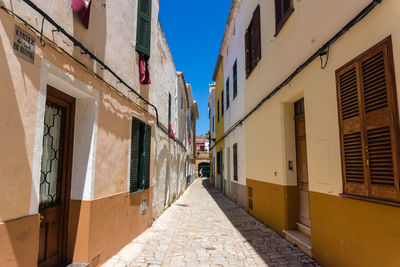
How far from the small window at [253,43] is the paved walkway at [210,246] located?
462 cm

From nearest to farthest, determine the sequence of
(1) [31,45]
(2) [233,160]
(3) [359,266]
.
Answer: (1) [31,45] → (3) [359,266] → (2) [233,160]

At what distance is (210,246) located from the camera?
16.4 ft

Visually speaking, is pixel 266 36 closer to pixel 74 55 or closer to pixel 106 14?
pixel 106 14

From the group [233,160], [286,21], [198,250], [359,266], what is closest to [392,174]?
[359,266]

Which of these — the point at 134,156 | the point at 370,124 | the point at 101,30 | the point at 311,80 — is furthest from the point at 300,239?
the point at 101,30

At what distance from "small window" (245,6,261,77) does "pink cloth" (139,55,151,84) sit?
10.2ft

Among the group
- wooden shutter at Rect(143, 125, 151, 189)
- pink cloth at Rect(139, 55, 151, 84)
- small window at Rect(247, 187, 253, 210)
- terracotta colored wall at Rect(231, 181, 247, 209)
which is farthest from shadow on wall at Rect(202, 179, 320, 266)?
pink cloth at Rect(139, 55, 151, 84)

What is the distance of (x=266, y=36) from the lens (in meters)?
6.50

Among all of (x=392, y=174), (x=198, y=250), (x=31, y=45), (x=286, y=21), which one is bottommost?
(x=198, y=250)

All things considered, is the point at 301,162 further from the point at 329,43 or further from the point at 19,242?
the point at 19,242

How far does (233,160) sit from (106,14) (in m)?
8.06

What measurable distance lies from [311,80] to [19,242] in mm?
4388

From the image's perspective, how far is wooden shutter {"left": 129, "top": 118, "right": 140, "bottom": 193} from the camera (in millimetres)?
5375

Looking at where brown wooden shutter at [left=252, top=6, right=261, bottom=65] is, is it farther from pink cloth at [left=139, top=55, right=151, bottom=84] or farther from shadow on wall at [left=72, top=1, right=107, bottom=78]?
shadow on wall at [left=72, top=1, right=107, bottom=78]
